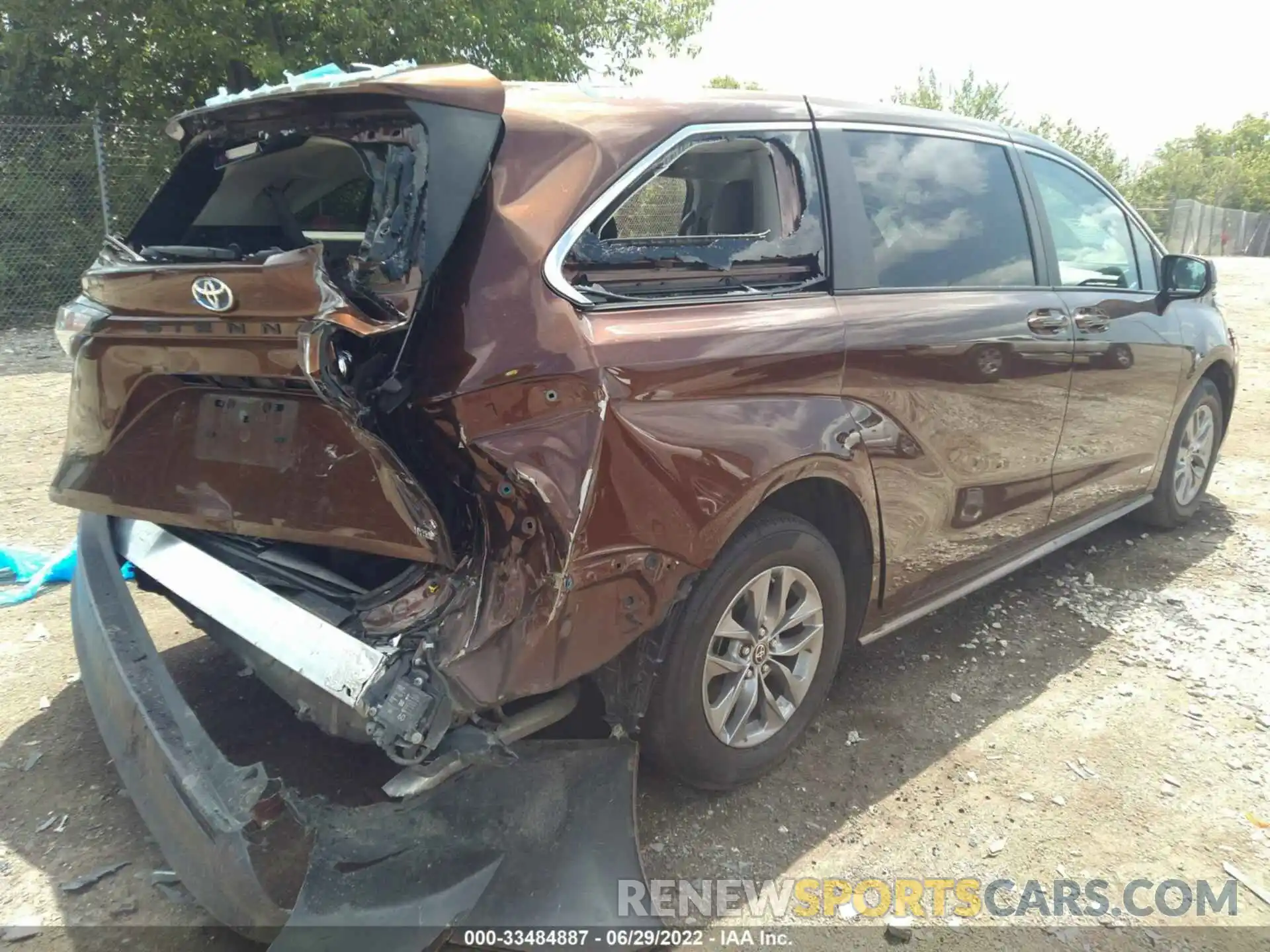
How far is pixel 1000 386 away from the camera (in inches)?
130

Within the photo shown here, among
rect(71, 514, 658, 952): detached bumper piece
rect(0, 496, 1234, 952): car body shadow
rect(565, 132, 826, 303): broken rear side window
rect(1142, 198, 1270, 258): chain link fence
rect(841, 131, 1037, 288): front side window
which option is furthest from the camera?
rect(1142, 198, 1270, 258): chain link fence

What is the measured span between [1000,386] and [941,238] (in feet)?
1.94

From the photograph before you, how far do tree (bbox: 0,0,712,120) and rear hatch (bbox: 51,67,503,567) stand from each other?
8385 mm

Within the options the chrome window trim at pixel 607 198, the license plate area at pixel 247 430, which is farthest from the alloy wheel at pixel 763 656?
the license plate area at pixel 247 430

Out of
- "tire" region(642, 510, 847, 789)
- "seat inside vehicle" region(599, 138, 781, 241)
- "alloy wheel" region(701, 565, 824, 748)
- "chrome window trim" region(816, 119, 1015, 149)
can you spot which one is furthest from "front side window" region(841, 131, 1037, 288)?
"alloy wheel" region(701, 565, 824, 748)

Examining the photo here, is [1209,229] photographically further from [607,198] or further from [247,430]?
[247,430]

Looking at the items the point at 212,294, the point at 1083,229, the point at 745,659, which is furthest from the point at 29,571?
the point at 1083,229

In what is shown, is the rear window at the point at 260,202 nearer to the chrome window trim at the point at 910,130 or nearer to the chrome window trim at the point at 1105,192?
Result: the chrome window trim at the point at 910,130

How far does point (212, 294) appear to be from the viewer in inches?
83.0

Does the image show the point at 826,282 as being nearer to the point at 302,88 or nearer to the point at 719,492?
the point at 719,492

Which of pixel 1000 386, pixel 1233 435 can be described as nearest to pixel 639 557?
pixel 1000 386

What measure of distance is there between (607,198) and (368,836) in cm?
170

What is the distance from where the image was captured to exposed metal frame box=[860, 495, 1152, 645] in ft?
10.5

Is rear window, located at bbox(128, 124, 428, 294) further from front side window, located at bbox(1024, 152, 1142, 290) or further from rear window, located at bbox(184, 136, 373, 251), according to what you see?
front side window, located at bbox(1024, 152, 1142, 290)
